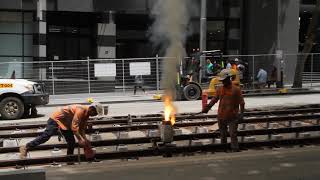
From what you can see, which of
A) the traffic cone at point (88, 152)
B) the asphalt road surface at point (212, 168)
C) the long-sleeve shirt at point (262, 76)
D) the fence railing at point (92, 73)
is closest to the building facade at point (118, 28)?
the fence railing at point (92, 73)

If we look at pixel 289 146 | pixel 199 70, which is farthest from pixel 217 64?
pixel 289 146

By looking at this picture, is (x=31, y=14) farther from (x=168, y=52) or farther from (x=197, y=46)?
(x=168, y=52)

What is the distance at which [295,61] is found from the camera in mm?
30438

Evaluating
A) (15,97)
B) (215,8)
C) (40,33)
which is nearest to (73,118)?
(15,97)

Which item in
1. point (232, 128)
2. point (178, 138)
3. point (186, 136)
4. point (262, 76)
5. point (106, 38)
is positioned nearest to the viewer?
point (232, 128)

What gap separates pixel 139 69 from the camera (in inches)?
1024

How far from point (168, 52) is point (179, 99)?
14.1m

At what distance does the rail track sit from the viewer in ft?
34.2

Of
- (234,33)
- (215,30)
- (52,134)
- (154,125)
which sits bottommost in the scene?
(154,125)

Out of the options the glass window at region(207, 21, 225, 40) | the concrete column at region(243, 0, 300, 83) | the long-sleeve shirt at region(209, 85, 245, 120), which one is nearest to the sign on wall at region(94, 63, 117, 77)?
the glass window at region(207, 21, 225, 40)

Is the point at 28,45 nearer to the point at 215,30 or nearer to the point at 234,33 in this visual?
the point at 215,30

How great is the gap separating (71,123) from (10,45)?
19192 millimetres

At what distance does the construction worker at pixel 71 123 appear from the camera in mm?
9547

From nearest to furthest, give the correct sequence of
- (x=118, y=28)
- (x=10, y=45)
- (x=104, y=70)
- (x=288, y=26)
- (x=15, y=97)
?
(x=15, y=97), (x=104, y=70), (x=10, y=45), (x=118, y=28), (x=288, y=26)
